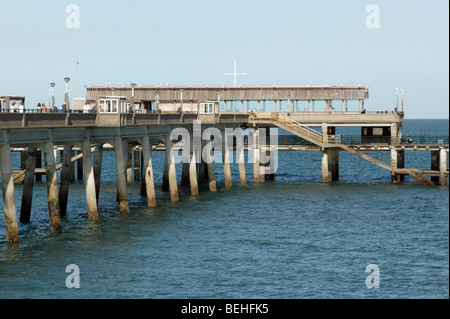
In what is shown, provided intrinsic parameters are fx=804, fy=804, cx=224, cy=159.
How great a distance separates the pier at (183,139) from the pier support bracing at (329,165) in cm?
10

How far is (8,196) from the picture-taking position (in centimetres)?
4056

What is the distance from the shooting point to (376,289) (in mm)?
34062

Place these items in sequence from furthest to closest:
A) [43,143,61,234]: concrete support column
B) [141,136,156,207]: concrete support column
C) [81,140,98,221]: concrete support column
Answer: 1. [141,136,156,207]: concrete support column
2. [81,140,98,221]: concrete support column
3. [43,143,61,234]: concrete support column

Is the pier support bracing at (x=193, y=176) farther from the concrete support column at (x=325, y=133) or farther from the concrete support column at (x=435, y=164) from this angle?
the concrete support column at (x=435, y=164)

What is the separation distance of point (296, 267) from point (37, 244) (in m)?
13.7

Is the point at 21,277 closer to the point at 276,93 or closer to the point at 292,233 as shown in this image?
the point at 292,233

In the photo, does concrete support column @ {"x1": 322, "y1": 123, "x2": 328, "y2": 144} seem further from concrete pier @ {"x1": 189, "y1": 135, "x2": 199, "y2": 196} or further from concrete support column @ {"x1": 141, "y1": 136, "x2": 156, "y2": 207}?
concrete support column @ {"x1": 141, "y1": 136, "x2": 156, "y2": 207}

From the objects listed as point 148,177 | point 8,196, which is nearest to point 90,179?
point 148,177

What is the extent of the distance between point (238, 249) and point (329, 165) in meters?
38.5

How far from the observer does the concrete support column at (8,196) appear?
40.5 meters

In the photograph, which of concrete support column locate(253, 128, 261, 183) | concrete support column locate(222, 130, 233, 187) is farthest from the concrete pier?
concrete support column locate(253, 128, 261, 183)

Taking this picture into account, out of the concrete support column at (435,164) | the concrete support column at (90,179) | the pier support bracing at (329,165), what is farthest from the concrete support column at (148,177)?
the concrete support column at (435,164)

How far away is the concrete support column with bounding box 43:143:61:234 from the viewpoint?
1754 inches

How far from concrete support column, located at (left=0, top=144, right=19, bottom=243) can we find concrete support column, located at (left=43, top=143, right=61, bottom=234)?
11.3 ft
